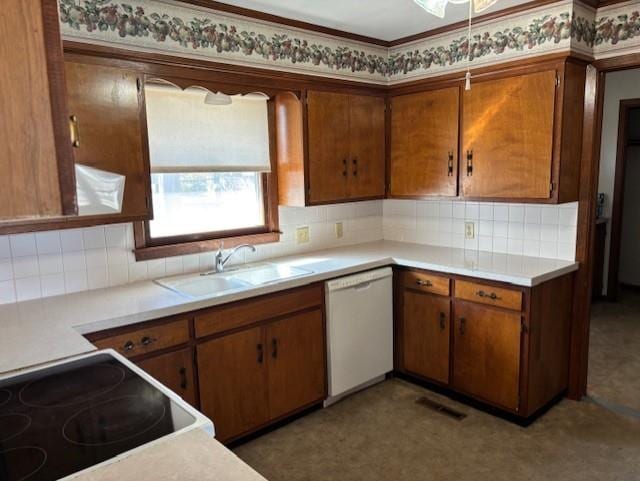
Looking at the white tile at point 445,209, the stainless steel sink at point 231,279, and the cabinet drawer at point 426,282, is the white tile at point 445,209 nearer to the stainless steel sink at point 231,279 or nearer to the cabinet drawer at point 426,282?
the cabinet drawer at point 426,282

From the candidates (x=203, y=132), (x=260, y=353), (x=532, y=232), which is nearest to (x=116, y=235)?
(x=203, y=132)

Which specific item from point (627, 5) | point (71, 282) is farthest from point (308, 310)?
point (627, 5)

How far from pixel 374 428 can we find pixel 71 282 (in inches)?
→ 74.6

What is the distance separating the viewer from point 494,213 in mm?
3346

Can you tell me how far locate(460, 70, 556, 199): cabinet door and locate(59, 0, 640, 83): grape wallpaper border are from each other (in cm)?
20

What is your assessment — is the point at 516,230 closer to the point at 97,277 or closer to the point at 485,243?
the point at 485,243

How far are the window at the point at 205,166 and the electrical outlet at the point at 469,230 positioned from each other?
1406mm

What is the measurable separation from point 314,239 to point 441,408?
4.84 feet

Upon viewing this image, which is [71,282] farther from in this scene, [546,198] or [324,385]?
[546,198]

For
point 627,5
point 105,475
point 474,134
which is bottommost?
point 105,475

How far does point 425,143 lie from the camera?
11.0 ft

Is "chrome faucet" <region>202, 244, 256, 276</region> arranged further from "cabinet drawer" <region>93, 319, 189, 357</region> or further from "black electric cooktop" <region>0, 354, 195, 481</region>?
"black electric cooktop" <region>0, 354, 195, 481</region>

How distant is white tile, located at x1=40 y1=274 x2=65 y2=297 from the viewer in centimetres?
244

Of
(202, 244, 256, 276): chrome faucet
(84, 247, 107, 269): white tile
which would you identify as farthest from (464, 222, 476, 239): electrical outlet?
(84, 247, 107, 269): white tile
